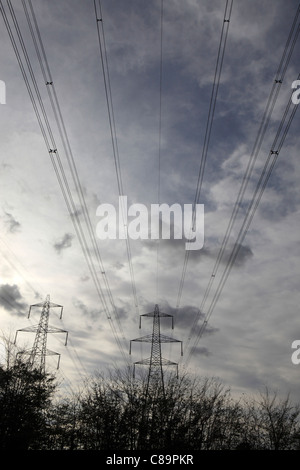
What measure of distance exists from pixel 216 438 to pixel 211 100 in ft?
89.3

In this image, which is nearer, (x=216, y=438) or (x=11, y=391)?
(x=216, y=438)

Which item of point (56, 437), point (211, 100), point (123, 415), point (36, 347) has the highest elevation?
point (211, 100)

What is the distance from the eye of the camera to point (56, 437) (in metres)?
37.7

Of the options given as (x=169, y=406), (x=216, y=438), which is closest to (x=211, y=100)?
(x=169, y=406)

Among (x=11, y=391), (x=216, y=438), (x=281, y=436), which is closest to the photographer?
(x=216, y=438)

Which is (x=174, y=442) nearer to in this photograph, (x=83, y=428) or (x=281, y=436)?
(x=83, y=428)

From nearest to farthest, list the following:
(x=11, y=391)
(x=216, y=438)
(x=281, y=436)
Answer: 1. (x=216, y=438)
2. (x=11, y=391)
3. (x=281, y=436)

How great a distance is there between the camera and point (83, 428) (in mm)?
30297
